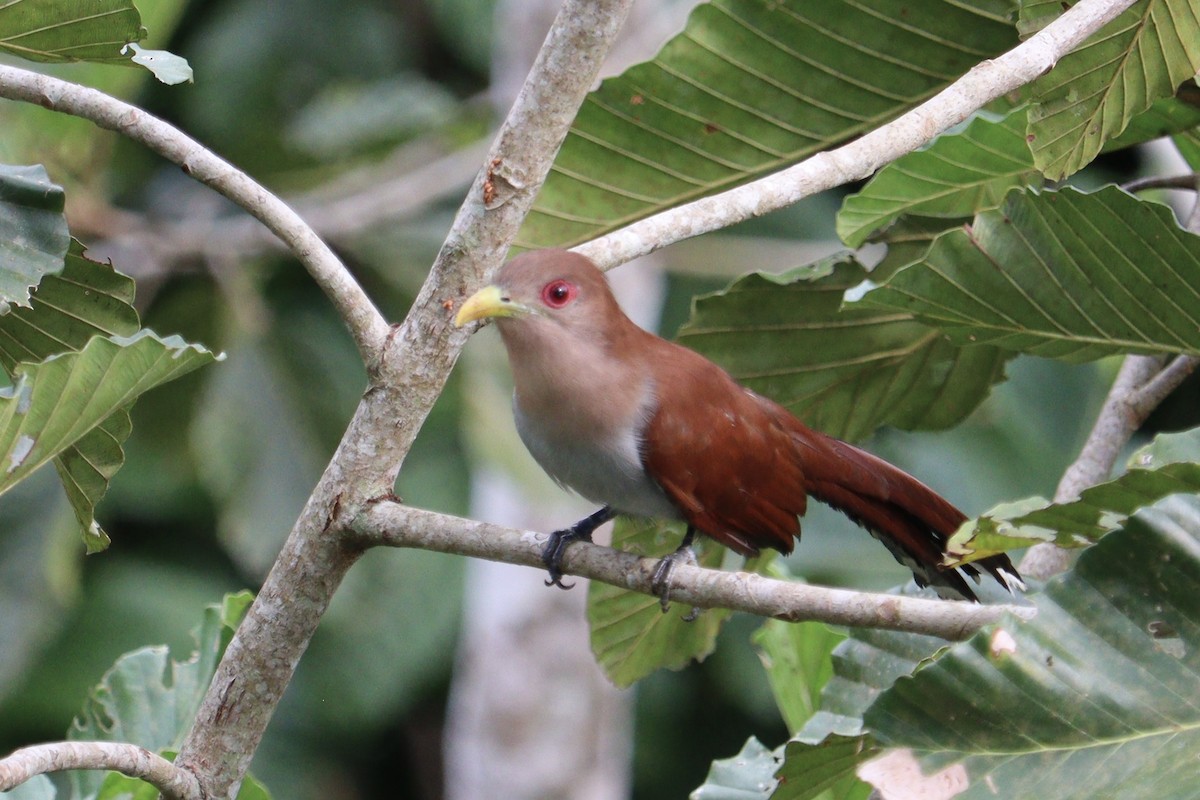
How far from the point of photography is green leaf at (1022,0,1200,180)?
203cm

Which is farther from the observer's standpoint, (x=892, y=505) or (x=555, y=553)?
(x=892, y=505)

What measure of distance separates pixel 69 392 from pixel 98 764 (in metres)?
0.41

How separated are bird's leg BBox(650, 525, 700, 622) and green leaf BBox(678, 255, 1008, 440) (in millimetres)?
355

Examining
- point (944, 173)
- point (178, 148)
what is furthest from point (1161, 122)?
point (178, 148)

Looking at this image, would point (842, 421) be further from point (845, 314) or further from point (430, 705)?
point (430, 705)

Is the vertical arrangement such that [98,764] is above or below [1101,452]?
below

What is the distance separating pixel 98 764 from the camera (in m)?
1.53

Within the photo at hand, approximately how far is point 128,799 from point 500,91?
16.4 ft

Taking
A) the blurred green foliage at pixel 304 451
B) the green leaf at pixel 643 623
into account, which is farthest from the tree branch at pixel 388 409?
the blurred green foliage at pixel 304 451

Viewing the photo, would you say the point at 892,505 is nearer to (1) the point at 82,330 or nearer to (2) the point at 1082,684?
(2) the point at 1082,684

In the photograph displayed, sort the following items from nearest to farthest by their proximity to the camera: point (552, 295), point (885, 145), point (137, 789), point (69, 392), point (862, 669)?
1. point (69, 392)
2. point (885, 145)
3. point (137, 789)
4. point (862, 669)
5. point (552, 295)

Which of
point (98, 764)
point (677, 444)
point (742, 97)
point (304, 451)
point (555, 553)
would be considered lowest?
point (98, 764)

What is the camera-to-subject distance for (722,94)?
257cm

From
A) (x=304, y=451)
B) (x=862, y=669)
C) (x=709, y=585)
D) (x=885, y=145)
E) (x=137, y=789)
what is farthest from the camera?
(x=304, y=451)
